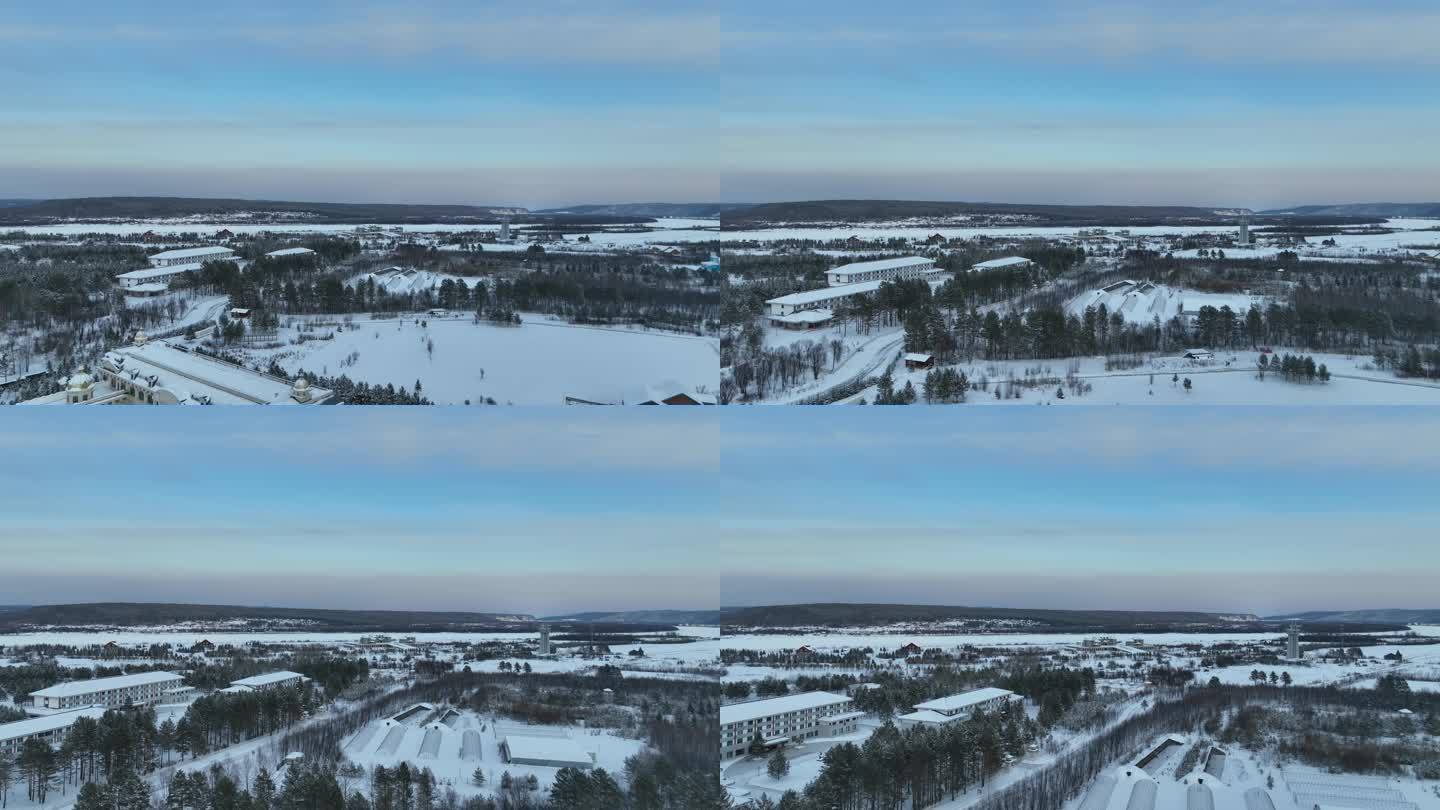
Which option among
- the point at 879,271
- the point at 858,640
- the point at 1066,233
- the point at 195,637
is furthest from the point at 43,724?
the point at 1066,233

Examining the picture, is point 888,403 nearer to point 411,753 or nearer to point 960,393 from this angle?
point 960,393

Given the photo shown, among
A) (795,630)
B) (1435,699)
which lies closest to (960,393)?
(795,630)

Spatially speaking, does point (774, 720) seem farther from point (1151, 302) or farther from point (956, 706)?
point (1151, 302)

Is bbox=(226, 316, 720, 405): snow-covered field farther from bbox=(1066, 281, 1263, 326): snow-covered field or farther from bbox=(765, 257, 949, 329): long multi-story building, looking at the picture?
bbox=(1066, 281, 1263, 326): snow-covered field

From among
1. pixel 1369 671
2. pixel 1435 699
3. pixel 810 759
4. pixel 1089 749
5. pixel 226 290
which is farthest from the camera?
pixel 1369 671

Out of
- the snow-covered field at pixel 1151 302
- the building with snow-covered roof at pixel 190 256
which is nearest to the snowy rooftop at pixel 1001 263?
the snow-covered field at pixel 1151 302
